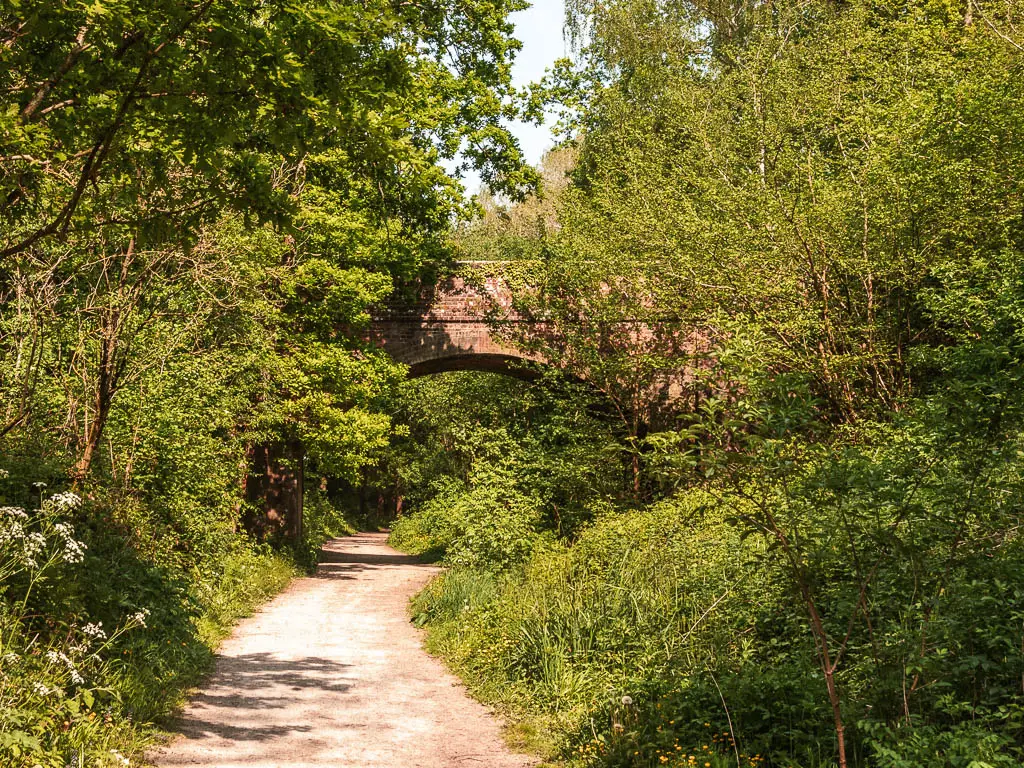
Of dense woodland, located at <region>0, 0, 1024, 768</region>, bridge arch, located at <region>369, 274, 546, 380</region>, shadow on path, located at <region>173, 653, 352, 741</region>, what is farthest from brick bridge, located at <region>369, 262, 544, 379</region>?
shadow on path, located at <region>173, 653, 352, 741</region>

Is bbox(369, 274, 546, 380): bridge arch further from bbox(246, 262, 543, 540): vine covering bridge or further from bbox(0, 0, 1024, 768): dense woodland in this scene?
bbox(0, 0, 1024, 768): dense woodland

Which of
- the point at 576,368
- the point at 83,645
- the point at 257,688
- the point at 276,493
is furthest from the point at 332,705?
the point at 276,493

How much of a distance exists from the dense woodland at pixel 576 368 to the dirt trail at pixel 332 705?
33cm

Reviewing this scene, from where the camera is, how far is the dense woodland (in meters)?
5.20

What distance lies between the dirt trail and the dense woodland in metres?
0.33

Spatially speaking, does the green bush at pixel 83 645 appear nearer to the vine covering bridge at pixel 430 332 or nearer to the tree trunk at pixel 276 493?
the tree trunk at pixel 276 493

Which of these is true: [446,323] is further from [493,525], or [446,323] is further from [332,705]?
[332,705]

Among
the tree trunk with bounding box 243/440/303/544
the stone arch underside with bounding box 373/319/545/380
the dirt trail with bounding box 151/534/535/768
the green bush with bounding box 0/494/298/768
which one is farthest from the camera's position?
the stone arch underside with bounding box 373/319/545/380

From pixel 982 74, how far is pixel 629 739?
435 inches

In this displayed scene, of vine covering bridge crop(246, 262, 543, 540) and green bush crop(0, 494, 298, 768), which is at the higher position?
vine covering bridge crop(246, 262, 543, 540)

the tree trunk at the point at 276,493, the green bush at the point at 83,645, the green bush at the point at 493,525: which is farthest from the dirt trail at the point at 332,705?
the tree trunk at the point at 276,493

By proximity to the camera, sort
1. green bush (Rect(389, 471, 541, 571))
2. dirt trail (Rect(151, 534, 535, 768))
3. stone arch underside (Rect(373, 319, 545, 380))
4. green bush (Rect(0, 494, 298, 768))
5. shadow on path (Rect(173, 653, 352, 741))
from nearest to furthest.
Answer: green bush (Rect(0, 494, 298, 768)), dirt trail (Rect(151, 534, 535, 768)), shadow on path (Rect(173, 653, 352, 741)), green bush (Rect(389, 471, 541, 571)), stone arch underside (Rect(373, 319, 545, 380))

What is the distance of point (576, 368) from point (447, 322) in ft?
10.5

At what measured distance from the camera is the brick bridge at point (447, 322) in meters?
19.6
